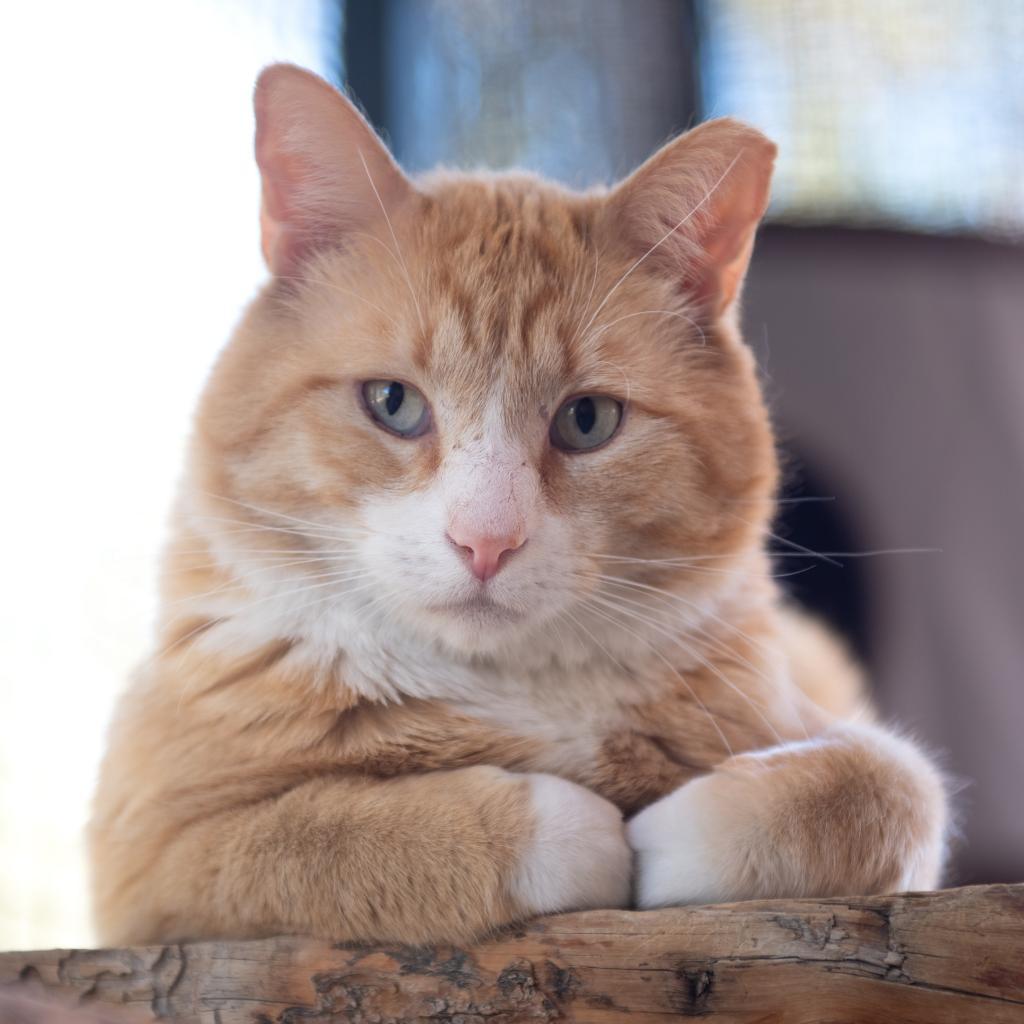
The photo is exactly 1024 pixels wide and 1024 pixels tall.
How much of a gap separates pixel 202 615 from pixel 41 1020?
63cm

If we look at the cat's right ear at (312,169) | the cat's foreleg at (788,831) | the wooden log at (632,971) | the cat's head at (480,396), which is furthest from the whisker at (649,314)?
the wooden log at (632,971)

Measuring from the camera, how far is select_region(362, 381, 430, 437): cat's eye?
143 centimetres

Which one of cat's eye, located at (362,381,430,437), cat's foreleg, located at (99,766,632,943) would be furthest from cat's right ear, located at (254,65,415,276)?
cat's foreleg, located at (99,766,632,943)

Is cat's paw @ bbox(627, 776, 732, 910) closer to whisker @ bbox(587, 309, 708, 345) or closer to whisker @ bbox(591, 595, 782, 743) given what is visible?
whisker @ bbox(591, 595, 782, 743)

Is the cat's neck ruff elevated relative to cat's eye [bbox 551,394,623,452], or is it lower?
lower

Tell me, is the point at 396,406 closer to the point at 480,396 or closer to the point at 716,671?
the point at 480,396

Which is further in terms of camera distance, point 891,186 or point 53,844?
point 891,186

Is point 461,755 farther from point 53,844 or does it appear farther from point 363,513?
point 53,844

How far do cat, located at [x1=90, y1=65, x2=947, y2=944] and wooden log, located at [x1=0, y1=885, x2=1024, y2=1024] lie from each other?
54 mm

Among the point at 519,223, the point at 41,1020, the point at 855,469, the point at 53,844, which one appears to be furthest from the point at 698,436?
the point at 855,469

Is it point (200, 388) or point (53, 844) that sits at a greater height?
point (200, 388)

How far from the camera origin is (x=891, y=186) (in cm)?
326

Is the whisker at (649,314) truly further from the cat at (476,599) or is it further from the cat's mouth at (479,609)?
the cat's mouth at (479,609)

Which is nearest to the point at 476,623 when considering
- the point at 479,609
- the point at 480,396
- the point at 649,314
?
the point at 479,609
